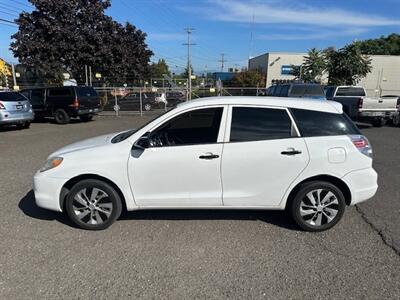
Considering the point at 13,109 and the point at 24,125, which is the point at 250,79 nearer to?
the point at 24,125

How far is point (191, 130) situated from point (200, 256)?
165cm

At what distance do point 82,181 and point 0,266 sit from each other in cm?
126

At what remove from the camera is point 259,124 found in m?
4.60

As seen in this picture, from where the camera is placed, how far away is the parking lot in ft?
11.3

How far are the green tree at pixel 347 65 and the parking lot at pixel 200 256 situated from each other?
32.8m

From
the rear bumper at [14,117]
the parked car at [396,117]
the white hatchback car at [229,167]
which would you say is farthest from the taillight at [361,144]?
the rear bumper at [14,117]

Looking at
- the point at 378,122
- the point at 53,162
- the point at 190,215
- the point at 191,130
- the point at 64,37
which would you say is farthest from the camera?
the point at 64,37

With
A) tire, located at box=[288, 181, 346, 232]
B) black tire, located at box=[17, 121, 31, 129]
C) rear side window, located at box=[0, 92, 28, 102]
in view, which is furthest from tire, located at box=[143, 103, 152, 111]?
tire, located at box=[288, 181, 346, 232]

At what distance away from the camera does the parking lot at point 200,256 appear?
11.3ft

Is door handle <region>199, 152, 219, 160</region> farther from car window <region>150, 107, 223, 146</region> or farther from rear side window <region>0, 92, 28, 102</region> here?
rear side window <region>0, 92, 28, 102</region>

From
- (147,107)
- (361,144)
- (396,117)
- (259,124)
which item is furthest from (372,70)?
(259,124)

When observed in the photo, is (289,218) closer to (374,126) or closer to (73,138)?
(73,138)

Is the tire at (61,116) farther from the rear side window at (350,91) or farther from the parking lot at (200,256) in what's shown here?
the rear side window at (350,91)

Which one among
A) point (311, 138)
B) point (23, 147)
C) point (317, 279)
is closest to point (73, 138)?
point (23, 147)
